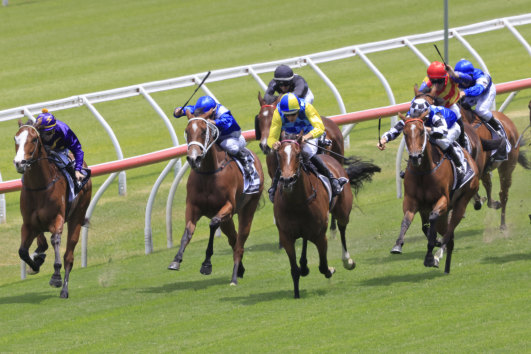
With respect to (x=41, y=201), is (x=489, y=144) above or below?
below

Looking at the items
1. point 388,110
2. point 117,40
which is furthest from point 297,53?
point 388,110

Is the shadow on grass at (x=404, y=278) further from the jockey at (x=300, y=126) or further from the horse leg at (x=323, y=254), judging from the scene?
the jockey at (x=300, y=126)

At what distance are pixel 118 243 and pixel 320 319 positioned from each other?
535cm

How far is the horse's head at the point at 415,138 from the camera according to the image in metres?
10.9

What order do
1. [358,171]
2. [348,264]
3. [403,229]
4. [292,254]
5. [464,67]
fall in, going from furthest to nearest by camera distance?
1. [464,67]
2. [358,171]
3. [348,264]
4. [403,229]
5. [292,254]

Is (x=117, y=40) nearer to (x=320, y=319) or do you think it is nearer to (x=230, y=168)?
(x=230, y=168)

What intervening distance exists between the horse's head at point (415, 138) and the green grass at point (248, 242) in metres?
1.12

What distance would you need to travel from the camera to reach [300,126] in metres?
11.1

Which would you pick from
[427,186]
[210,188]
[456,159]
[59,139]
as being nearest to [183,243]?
[210,188]

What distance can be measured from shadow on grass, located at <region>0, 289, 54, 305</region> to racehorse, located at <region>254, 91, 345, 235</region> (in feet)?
8.28

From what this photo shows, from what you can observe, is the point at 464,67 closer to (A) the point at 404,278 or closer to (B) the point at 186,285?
(A) the point at 404,278

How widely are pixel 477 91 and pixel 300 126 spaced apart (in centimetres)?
301

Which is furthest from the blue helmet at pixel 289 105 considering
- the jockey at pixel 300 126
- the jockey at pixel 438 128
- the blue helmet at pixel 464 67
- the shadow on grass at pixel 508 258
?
the blue helmet at pixel 464 67

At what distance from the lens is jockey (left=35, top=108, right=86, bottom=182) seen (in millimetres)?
11570
